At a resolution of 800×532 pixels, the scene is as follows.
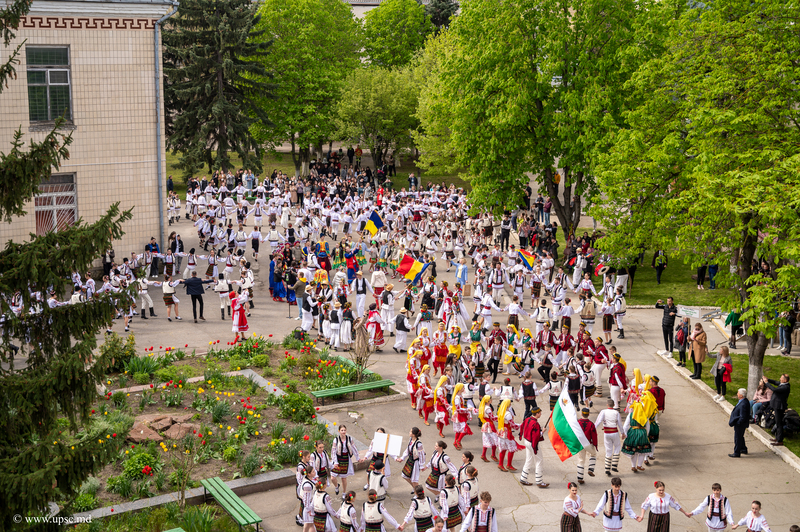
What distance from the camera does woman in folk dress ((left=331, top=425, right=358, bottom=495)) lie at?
588 inches

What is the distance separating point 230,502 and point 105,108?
20.7m

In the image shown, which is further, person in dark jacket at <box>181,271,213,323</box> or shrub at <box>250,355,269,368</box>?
person in dark jacket at <box>181,271,213,323</box>

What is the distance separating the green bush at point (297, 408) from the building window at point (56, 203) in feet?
50.3

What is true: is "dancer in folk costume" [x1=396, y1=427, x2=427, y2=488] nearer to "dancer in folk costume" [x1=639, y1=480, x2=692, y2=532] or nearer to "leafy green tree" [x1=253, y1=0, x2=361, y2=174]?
"dancer in folk costume" [x1=639, y1=480, x2=692, y2=532]

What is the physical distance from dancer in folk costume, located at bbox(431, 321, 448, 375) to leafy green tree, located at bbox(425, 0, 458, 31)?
5245 centimetres

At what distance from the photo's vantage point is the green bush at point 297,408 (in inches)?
708

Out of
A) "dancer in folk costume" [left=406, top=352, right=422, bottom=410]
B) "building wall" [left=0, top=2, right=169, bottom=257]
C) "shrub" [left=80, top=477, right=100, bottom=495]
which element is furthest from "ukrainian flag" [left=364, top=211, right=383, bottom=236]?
"shrub" [left=80, top=477, right=100, bottom=495]

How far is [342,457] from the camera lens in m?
15.0

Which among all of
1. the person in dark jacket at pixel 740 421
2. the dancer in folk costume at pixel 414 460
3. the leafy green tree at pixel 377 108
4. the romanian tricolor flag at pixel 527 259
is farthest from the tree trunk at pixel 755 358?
the leafy green tree at pixel 377 108

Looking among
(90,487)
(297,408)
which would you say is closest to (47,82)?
(297,408)

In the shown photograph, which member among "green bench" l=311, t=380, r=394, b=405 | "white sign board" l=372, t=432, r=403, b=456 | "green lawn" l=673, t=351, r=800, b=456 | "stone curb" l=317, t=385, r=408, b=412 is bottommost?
"stone curb" l=317, t=385, r=408, b=412

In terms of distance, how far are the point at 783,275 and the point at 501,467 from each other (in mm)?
6978

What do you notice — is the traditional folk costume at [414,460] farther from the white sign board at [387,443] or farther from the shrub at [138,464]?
the shrub at [138,464]

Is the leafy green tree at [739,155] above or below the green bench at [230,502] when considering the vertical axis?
above
